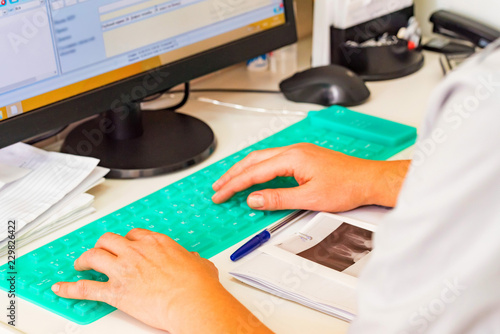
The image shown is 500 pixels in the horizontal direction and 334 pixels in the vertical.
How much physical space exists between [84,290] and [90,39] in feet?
1.31

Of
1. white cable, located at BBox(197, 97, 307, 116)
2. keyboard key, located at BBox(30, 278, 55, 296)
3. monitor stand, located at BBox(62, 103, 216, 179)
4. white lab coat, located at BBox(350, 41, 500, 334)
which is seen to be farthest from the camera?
white cable, located at BBox(197, 97, 307, 116)

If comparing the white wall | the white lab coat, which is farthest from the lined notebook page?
the white wall

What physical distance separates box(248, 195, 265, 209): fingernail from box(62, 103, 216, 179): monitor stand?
173 mm

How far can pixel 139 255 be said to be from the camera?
75 cm

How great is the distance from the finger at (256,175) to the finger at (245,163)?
0.02m

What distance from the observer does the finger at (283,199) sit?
896mm

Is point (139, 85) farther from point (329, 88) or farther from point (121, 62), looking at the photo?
point (329, 88)

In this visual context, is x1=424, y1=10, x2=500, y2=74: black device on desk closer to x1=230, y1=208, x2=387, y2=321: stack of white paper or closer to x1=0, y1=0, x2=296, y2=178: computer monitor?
x1=0, y1=0, x2=296, y2=178: computer monitor

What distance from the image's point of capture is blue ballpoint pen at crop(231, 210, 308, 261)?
81 cm

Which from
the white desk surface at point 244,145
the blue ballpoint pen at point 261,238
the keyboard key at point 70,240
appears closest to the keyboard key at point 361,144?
the white desk surface at point 244,145

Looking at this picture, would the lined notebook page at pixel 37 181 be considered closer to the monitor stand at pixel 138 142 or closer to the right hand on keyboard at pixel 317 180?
the monitor stand at pixel 138 142

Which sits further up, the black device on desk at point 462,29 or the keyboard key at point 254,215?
the black device on desk at point 462,29

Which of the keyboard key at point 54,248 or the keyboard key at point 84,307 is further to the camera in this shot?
the keyboard key at point 54,248

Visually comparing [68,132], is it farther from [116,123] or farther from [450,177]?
[450,177]
